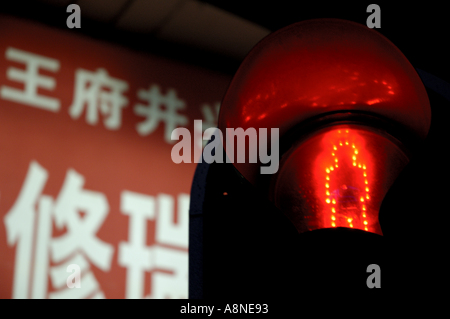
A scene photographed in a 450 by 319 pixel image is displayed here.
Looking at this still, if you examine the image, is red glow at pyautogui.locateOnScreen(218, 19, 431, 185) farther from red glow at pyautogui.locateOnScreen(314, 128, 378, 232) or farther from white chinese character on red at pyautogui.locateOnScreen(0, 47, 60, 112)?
white chinese character on red at pyautogui.locateOnScreen(0, 47, 60, 112)

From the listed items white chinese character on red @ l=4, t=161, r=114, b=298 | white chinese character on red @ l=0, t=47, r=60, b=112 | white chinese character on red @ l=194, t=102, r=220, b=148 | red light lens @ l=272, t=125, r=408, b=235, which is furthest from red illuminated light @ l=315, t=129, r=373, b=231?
white chinese character on red @ l=194, t=102, r=220, b=148

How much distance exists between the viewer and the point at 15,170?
57.2 inches

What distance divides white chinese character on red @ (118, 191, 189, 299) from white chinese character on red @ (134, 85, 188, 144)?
0.25m

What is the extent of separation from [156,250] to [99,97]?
542 millimetres

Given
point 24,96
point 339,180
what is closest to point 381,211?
point 339,180

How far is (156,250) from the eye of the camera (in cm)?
164

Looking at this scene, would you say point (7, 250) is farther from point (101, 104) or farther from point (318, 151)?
point (318, 151)

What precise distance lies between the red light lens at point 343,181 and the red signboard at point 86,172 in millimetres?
1205

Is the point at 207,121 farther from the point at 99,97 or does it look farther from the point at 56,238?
the point at 56,238

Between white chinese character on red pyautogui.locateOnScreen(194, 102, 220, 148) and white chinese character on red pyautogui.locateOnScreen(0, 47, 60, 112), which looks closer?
white chinese character on red pyautogui.locateOnScreen(0, 47, 60, 112)

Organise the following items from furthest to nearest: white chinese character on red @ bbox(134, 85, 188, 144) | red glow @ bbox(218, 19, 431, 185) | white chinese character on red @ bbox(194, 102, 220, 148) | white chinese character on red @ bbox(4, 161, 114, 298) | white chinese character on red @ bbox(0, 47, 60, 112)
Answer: white chinese character on red @ bbox(194, 102, 220, 148)
white chinese character on red @ bbox(134, 85, 188, 144)
white chinese character on red @ bbox(0, 47, 60, 112)
white chinese character on red @ bbox(4, 161, 114, 298)
red glow @ bbox(218, 19, 431, 185)

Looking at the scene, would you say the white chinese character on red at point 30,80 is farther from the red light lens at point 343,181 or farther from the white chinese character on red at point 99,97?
the red light lens at point 343,181

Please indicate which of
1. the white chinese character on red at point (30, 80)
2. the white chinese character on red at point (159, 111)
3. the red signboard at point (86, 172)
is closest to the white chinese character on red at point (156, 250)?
the red signboard at point (86, 172)

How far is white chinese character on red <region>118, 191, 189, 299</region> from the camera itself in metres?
1.59
